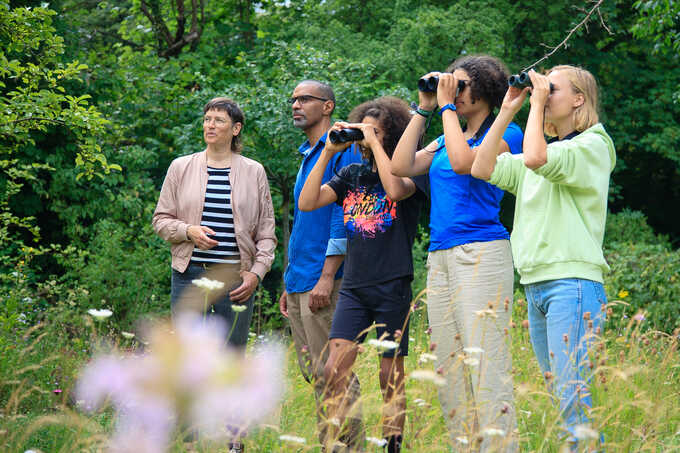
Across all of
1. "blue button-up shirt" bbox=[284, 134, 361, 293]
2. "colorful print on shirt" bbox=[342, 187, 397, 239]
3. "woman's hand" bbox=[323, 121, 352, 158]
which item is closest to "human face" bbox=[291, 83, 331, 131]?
"blue button-up shirt" bbox=[284, 134, 361, 293]

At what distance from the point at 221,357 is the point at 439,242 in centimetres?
166

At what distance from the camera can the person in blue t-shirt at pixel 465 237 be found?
269 cm

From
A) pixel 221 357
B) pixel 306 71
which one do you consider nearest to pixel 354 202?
pixel 221 357

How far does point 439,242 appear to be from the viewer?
9.39 ft

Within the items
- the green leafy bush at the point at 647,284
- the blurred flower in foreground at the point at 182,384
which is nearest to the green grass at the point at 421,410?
the blurred flower in foreground at the point at 182,384

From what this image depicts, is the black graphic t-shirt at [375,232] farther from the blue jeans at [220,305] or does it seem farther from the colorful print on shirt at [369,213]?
the blue jeans at [220,305]

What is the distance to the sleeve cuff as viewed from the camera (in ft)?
10.4

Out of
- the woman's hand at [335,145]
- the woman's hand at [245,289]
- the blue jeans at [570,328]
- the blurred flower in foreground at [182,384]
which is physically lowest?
the woman's hand at [245,289]

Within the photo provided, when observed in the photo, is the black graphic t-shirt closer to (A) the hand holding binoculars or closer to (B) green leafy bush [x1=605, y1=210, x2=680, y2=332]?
(A) the hand holding binoculars

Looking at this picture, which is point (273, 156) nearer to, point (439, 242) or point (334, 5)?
Answer: point (439, 242)

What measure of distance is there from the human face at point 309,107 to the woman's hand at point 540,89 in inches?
50.7

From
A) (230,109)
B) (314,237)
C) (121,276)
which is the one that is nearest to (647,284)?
(314,237)

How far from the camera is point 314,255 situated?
3.32m

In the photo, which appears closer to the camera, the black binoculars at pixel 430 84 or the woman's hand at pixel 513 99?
the woman's hand at pixel 513 99
